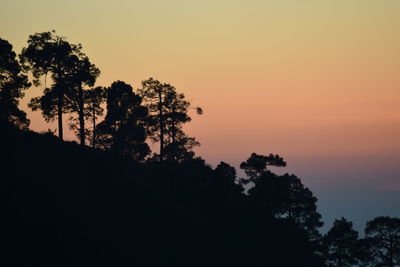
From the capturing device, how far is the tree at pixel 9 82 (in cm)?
5941

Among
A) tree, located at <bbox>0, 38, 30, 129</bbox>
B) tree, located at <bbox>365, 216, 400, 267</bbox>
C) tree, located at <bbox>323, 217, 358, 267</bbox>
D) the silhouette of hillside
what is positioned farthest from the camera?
tree, located at <bbox>323, 217, 358, 267</bbox>

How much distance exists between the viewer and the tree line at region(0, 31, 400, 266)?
62188 millimetres

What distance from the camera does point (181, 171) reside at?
2943 inches

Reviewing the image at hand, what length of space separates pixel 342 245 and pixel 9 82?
163 ft

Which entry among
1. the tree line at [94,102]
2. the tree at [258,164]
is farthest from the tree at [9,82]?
the tree at [258,164]

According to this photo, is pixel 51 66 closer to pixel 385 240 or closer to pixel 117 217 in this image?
pixel 117 217

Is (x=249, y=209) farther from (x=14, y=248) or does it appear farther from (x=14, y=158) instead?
(x=14, y=248)

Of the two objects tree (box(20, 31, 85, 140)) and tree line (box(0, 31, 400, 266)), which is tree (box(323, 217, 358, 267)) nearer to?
tree line (box(0, 31, 400, 266))

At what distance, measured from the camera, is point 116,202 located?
167ft

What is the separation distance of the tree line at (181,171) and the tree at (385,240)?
13cm

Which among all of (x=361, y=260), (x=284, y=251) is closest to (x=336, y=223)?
(x=361, y=260)

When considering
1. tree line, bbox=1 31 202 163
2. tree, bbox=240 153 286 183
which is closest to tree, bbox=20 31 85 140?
tree line, bbox=1 31 202 163

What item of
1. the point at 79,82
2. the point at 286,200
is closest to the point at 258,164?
the point at 286,200

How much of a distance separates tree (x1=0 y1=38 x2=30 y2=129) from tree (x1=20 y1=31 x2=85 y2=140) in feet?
5.30
